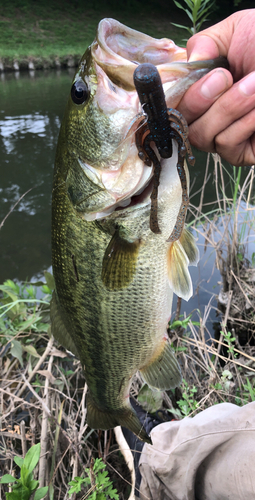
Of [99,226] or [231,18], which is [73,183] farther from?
[231,18]

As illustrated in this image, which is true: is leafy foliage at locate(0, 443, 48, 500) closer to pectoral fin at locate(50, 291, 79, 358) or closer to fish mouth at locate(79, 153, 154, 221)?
pectoral fin at locate(50, 291, 79, 358)

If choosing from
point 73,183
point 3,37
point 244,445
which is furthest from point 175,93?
point 3,37

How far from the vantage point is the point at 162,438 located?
1795 millimetres

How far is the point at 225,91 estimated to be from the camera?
102cm

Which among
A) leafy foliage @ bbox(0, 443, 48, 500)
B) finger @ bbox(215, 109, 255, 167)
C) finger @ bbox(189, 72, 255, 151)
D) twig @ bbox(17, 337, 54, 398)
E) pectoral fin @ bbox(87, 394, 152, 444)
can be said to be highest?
finger @ bbox(189, 72, 255, 151)

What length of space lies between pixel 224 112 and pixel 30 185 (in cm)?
571

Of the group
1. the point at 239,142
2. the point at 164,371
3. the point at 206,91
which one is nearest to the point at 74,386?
the point at 164,371

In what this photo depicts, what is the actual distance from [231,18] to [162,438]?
81.6 inches

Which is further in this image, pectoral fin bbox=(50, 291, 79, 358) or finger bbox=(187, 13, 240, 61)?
pectoral fin bbox=(50, 291, 79, 358)

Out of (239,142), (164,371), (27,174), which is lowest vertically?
(27,174)

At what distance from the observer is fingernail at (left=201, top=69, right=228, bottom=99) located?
948 millimetres

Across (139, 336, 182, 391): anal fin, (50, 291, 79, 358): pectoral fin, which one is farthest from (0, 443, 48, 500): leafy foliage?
(139, 336, 182, 391): anal fin

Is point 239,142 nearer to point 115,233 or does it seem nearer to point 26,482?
point 115,233

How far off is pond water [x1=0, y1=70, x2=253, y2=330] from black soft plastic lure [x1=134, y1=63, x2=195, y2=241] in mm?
1440
